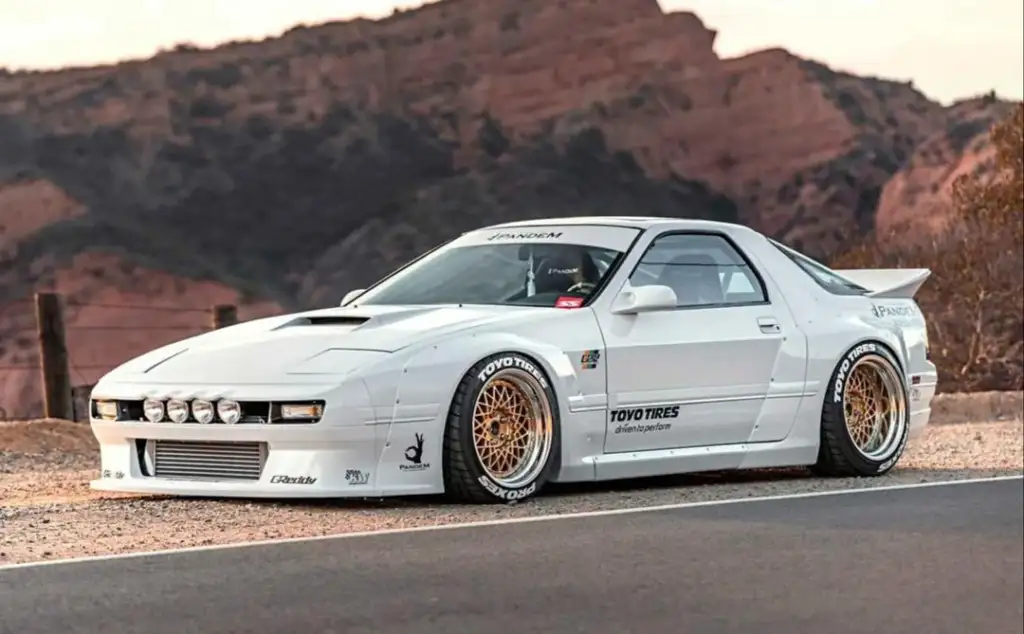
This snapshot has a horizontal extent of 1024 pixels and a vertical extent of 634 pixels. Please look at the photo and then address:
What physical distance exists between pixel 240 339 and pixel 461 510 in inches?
56.3

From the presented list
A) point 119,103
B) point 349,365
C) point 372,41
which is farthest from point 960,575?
point 372,41

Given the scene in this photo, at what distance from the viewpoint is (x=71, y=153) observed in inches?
2438

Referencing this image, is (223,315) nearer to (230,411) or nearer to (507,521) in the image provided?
(230,411)

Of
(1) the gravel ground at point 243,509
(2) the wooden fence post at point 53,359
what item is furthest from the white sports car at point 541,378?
(2) the wooden fence post at point 53,359

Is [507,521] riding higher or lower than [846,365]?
lower

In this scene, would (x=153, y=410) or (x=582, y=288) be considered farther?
(x=582, y=288)

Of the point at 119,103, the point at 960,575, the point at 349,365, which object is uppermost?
the point at 119,103

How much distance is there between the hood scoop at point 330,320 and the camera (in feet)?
30.4

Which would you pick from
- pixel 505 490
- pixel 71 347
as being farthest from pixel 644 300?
pixel 71 347

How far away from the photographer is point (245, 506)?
28.8 feet

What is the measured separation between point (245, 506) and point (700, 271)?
9.92 feet

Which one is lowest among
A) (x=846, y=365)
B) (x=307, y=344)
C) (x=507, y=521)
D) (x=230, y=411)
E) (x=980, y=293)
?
(x=980, y=293)

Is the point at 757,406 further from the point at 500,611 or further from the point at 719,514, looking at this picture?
the point at 500,611

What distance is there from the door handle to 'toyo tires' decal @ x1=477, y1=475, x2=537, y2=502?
196cm
